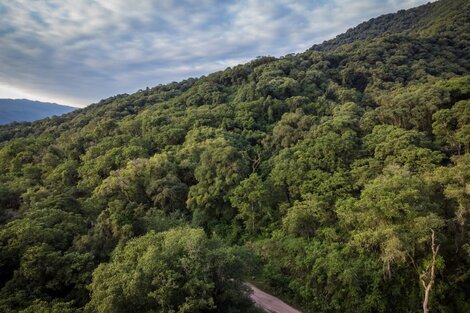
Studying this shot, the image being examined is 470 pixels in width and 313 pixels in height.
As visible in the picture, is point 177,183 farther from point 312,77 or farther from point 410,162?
point 312,77

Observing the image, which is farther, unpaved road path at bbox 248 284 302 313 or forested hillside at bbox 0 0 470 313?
unpaved road path at bbox 248 284 302 313

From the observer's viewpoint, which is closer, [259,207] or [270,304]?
[270,304]

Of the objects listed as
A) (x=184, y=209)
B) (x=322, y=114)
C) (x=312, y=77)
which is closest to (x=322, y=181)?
(x=184, y=209)

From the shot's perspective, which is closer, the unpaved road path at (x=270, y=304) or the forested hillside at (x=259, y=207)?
the forested hillside at (x=259, y=207)

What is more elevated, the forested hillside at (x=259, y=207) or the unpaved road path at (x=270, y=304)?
the forested hillside at (x=259, y=207)

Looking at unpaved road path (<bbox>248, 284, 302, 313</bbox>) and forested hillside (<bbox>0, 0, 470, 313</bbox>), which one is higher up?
forested hillside (<bbox>0, 0, 470, 313</bbox>)
